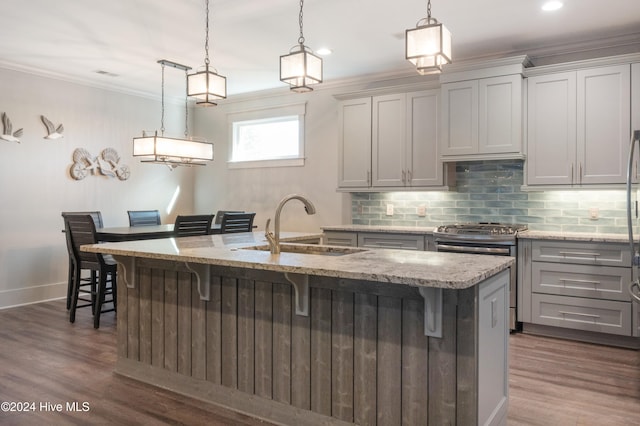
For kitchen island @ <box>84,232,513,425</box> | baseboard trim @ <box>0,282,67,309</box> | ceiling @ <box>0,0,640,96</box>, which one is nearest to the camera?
kitchen island @ <box>84,232,513,425</box>

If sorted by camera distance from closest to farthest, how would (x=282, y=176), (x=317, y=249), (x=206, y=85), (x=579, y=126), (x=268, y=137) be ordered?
(x=317, y=249) → (x=206, y=85) → (x=579, y=126) → (x=282, y=176) → (x=268, y=137)

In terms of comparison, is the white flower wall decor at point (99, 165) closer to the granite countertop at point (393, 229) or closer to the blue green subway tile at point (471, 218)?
the granite countertop at point (393, 229)

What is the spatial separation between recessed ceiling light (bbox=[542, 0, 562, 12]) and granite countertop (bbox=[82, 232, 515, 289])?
2.19 metres

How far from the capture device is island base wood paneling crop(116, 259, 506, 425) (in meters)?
2.12

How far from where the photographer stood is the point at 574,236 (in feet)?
13.1

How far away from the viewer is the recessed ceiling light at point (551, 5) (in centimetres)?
→ 357

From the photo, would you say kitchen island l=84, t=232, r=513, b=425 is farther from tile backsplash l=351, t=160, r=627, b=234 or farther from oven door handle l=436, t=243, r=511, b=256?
tile backsplash l=351, t=160, r=627, b=234

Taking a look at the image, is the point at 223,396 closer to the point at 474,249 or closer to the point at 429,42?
the point at 429,42

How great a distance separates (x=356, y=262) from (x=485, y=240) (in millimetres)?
2379

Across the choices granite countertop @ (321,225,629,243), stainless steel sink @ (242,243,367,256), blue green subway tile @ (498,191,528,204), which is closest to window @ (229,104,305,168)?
granite countertop @ (321,225,629,243)

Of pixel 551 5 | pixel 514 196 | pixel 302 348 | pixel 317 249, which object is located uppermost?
pixel 551 5

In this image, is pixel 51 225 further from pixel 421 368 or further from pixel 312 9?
pixel 421 368

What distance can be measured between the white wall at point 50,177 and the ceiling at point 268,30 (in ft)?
1.28

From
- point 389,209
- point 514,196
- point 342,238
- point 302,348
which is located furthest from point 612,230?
point 302,348
